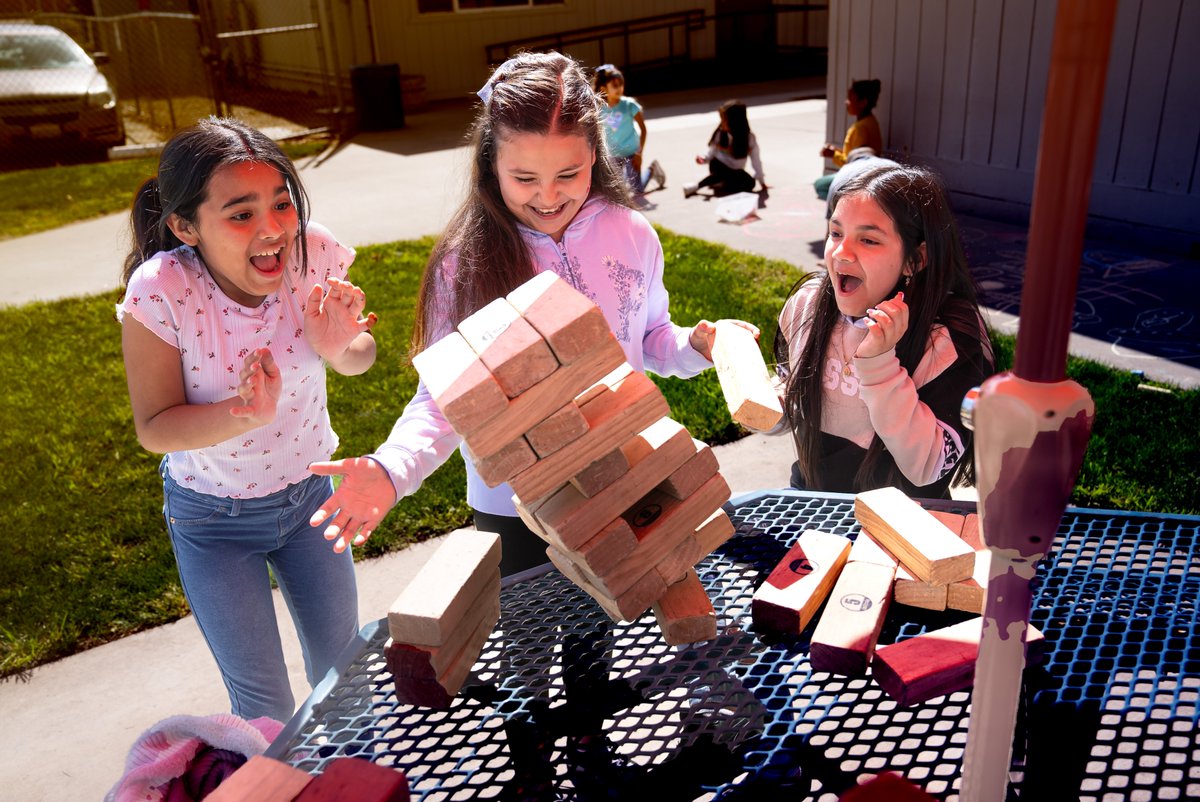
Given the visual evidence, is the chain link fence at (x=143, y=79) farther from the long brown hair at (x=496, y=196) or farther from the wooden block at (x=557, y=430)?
the wooden block at (x=557, y=430)

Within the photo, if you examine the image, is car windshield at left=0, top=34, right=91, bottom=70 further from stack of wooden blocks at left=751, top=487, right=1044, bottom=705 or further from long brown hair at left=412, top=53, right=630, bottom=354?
stack of wooden blocks at left=751, top=487, right=1044, bottom=705

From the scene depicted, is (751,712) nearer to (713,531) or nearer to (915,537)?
(713,531)

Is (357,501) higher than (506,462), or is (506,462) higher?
(506,462)

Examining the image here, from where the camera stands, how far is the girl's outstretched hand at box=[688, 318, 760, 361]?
83.0 inches

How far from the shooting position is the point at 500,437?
1.28 meters

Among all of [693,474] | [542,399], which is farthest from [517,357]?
[693,474]

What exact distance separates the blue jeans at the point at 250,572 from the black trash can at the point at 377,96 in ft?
49.9

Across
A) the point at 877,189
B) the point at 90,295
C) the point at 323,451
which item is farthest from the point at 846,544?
the point at 90,295

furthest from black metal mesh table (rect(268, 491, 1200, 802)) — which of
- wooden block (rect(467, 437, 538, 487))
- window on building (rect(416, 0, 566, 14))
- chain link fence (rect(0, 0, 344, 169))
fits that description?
window on building (rect(416, 0, 566, 14))

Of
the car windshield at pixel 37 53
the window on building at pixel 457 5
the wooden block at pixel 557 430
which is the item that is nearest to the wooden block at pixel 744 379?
the wooden block at pixel 557 430

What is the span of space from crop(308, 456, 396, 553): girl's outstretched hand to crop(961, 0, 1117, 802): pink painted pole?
1083mm

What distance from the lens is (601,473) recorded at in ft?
4.65

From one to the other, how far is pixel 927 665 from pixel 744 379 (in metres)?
0.61

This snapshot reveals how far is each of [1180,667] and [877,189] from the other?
47.1 inches
